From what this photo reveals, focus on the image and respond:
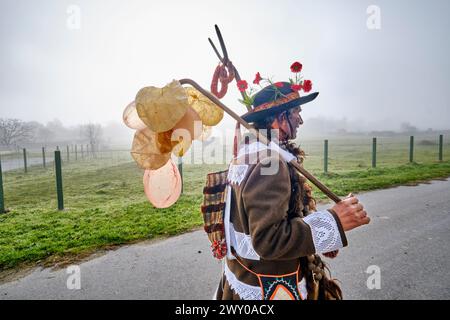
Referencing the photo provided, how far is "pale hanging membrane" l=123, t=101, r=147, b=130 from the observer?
1764 millimetres

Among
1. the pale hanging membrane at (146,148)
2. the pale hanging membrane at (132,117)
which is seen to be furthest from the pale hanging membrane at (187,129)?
the pale hanging membrane at (132,117)

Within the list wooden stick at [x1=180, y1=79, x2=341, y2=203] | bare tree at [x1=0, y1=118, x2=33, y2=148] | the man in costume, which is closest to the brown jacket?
the man in costume

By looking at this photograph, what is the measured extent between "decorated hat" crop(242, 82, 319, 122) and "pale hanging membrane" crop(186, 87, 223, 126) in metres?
0.28

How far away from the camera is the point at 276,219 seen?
58.6 inches

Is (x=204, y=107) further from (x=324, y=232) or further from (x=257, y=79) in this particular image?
(x=324, y=232)

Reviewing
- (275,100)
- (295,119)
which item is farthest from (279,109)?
(295,119)

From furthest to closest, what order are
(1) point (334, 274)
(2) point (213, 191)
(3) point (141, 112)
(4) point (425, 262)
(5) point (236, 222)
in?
(4) point (425, 262)
(1) point (334, 274)
(2) point (213, 191)
(5) point (236, 222)
(3) point (141, 112)

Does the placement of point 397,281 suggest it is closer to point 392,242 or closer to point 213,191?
point 392,242

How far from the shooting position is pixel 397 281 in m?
3.59

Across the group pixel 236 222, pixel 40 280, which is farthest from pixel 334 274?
pixel 40 280

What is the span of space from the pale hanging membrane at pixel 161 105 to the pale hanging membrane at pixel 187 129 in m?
0.15

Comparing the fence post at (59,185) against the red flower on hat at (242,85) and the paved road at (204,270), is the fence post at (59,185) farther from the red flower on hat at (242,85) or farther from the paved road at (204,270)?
the red flower on hat at (242,85)

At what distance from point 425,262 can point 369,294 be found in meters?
1.39

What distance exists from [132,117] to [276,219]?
102cm
